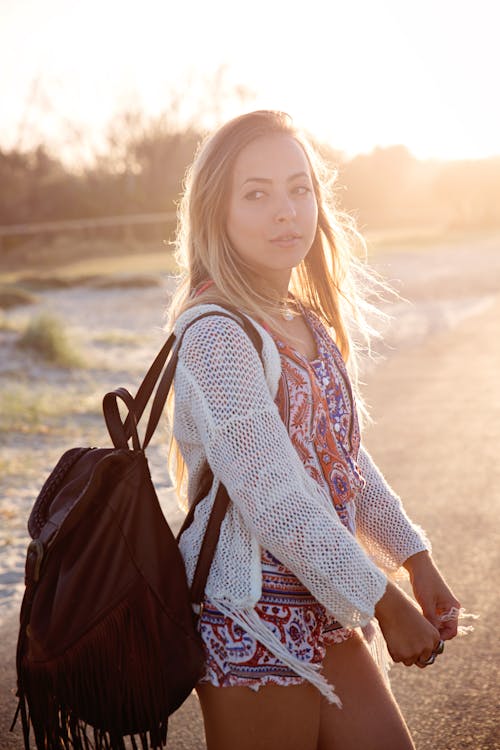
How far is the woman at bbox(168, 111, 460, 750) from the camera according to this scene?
208 centimetres

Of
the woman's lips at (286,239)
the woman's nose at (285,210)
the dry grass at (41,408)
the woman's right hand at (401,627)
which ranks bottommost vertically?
the dry grass at (41,408)

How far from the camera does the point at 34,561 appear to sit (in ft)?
6.88

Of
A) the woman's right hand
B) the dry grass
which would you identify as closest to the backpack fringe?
the woman's right hand

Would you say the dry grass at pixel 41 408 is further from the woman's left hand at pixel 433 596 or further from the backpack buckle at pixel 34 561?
the backpack buckle at pixel 34 561

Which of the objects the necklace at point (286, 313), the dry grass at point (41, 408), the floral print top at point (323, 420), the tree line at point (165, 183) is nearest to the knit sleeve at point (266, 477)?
the floral print top at point (323, 420)

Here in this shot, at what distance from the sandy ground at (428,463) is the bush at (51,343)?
0.21m

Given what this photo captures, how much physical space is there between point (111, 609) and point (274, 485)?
1.43 feet

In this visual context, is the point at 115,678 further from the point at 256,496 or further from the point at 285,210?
the point at 285,210

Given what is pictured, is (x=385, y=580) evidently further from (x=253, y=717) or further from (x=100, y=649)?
(x=100, y=649)

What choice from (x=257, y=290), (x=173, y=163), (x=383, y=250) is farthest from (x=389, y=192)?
(x=257, y=290)

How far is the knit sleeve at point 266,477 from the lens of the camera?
206 centimetres

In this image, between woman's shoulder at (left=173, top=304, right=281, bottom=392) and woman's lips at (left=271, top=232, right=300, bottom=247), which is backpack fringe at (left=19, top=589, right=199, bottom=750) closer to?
woman's shoulder at (left=173, top=304, right=281, bottom=392)

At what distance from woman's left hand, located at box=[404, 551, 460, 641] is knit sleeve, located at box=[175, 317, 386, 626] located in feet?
1.25

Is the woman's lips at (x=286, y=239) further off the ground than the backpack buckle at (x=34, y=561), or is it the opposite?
the woman's lips at (x=286, y=239)
